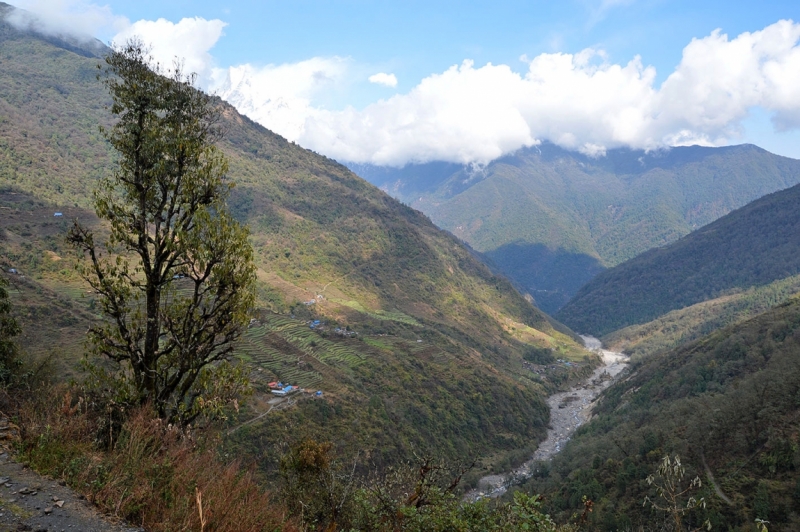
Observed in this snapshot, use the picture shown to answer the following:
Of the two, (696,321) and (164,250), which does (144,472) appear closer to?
(164,250)

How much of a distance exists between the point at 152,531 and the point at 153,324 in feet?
14.0

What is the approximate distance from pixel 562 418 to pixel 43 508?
100503mm

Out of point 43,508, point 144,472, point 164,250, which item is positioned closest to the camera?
point 43,508

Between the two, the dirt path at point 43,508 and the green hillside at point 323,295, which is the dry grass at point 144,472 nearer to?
the dirt path at point 43,508

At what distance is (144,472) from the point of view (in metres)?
6.91

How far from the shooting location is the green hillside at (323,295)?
171 ft

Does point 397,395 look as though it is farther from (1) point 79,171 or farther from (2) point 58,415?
(1) point 79,171

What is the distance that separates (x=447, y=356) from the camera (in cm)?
8994

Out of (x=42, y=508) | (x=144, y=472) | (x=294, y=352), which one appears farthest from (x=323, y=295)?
(x=42, y=508)

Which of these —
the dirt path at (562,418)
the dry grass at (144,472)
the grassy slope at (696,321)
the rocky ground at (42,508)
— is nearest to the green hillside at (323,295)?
the dirt path at (562,418)

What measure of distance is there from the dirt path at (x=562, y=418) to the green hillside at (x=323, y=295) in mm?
3515

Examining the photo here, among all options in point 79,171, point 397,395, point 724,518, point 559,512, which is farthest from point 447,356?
point 79,171

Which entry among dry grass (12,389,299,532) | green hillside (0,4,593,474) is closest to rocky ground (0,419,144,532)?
dry grass (12,389,299,532)

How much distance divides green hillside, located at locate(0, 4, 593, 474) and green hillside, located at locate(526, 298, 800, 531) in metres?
14.8
